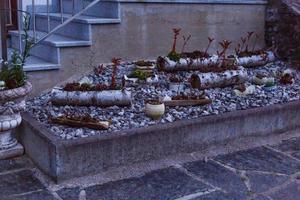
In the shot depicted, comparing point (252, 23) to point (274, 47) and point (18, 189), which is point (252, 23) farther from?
point (18, 189)

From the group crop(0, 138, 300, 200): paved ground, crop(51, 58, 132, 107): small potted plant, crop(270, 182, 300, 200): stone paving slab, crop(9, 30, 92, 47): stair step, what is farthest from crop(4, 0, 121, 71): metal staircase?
crop(270, 182, 300, 200): stone paving slab

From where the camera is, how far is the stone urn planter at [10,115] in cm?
334

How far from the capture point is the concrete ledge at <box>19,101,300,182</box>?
314cm

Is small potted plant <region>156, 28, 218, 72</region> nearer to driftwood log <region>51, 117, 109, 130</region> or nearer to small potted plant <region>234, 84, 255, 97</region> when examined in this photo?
small potted plant <region>234, 84, 255, 97</region>

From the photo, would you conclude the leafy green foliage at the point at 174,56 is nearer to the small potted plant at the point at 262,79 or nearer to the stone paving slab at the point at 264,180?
the small potted plant at the point at 262,79

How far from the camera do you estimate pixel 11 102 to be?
3.38 m

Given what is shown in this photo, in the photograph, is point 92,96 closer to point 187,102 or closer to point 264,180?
point 187,102

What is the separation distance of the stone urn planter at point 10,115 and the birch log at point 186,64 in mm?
1693

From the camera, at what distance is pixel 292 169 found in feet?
11.5

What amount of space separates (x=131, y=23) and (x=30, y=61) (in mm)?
1125

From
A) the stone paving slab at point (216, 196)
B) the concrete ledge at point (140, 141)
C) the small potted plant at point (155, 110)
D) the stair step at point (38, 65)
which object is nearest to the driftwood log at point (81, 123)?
the concrete ledge at point (140, 141)

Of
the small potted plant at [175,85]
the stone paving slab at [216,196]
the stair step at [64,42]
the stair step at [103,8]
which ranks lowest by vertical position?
the stone paving slab at [216,196]

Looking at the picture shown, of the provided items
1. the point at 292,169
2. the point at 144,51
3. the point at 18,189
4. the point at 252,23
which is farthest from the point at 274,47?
the point at 18,189

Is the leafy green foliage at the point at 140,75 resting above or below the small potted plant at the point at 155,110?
above
